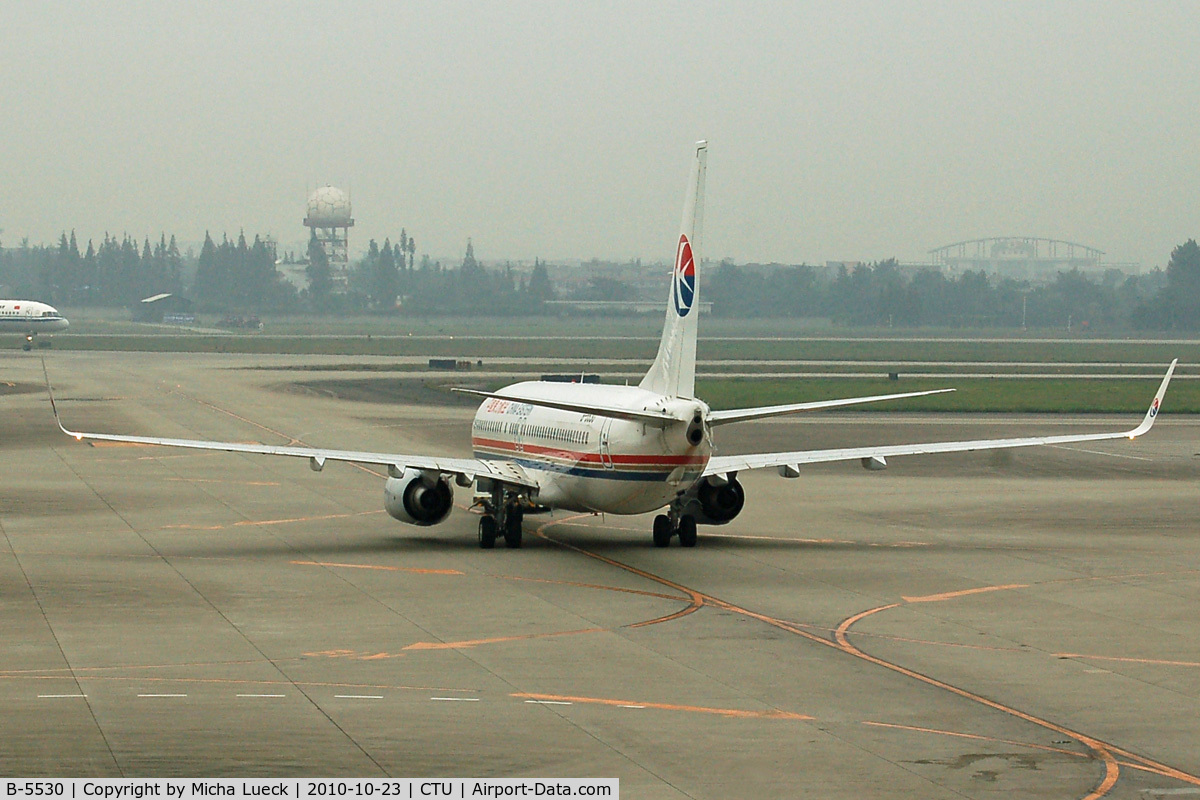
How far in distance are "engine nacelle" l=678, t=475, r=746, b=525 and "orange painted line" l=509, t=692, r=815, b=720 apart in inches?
764

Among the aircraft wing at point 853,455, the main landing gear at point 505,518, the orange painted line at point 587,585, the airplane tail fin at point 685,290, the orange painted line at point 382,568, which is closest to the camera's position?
the orange painted line at point 587,585

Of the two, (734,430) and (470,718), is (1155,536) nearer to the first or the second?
(470,718)

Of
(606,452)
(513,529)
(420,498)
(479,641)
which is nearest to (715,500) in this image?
(606,452)

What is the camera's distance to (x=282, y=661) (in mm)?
28500

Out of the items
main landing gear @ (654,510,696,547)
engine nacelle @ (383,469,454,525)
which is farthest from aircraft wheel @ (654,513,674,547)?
engine nacelle @ (383,469,454,525)

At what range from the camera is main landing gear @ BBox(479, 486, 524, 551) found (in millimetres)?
44500

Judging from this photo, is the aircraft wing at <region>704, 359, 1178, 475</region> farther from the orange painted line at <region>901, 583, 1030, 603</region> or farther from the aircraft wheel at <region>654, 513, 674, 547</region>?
the orange painted line at <region>901, 583, 1030, 603</region>

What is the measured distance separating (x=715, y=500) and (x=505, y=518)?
5.91 metres

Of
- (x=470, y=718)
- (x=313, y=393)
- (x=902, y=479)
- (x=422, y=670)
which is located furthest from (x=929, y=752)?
(x=313, y=393)

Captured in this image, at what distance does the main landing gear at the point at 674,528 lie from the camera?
146ft

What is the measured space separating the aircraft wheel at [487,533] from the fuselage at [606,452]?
1494mm

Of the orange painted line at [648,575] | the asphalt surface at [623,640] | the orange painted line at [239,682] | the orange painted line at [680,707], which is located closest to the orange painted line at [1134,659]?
the asphalt surface at [623,640]

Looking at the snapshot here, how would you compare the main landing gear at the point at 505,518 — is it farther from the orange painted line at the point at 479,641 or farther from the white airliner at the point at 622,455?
the orange painted line at the point at 479,641

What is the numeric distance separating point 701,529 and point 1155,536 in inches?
532
